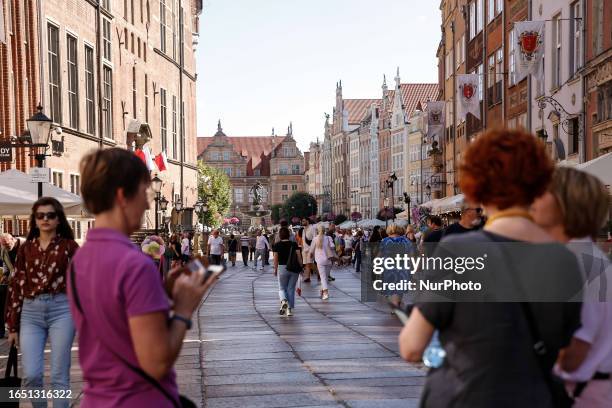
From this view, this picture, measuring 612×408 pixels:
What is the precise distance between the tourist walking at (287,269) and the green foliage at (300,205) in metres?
121

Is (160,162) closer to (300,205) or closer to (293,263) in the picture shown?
(293,263)

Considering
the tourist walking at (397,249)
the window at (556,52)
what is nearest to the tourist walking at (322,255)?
the tourist walking at (397,249)

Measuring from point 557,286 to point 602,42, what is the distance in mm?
20778

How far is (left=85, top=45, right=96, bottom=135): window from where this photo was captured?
40344mm

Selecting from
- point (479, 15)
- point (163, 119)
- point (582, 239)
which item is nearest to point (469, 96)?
point (479, 15)

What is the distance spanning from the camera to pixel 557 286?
310cm

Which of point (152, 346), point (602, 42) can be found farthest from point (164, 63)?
point (152, 346)

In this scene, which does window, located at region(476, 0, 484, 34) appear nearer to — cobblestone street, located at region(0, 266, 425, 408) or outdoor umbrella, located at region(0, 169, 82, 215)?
cobblestone street, located at region(0, 266, 425, 408)

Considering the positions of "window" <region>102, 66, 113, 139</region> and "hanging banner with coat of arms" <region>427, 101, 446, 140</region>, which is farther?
"window" <region>102, 66, 113, 139</region>

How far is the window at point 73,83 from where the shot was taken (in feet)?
123

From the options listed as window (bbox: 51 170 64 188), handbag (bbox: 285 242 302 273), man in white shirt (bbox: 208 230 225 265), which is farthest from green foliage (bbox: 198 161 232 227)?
handbag (bbox: 285 242 302 273)

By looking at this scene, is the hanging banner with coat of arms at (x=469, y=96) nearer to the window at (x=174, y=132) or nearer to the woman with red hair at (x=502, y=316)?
the woman with red hair at (x=502, y=316)

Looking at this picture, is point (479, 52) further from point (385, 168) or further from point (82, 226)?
point (385, 168)

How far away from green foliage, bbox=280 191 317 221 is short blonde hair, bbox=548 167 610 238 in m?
135
